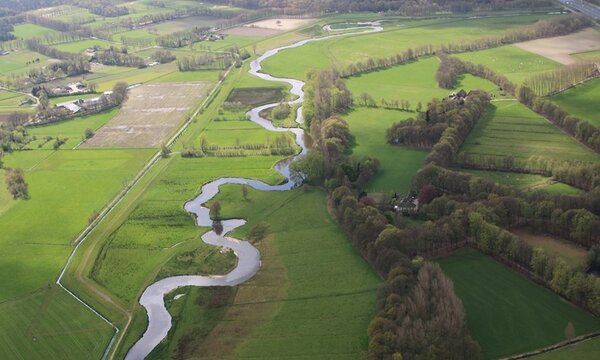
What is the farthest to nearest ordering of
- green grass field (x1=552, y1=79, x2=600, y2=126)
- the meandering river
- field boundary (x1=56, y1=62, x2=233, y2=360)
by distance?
green grass field (x1=552, y1=79, x2=600, y2=126), field boundary (x1=56, y1=62, x2=233, y2=360), the meandering river

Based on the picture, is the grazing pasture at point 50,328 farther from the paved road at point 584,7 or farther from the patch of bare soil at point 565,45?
the paved road at point 584,7

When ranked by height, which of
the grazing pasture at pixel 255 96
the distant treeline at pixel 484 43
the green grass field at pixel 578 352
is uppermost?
the distant treeline at pixel 484 43

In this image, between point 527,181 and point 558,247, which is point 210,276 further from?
point 527,181

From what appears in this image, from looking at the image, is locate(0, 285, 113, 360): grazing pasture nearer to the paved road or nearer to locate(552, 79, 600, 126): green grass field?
locate(552, 79, 600, 126): green grass field

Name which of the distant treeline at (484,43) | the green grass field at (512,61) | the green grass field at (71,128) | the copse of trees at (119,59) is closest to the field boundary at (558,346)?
the green grass field at (512,61)

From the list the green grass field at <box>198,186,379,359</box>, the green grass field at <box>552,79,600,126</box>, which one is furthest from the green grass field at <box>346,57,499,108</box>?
A: the green grass field at <box>198,186,379,359</box>

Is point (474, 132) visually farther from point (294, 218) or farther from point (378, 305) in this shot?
point (378, 305)
